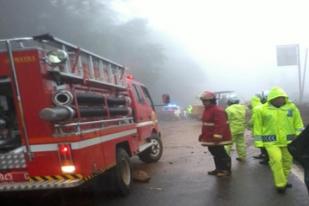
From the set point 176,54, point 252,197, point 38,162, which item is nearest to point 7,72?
point 38,162

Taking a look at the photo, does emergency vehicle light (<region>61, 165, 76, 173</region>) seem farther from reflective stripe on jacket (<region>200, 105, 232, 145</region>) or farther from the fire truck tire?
the fire truck tire

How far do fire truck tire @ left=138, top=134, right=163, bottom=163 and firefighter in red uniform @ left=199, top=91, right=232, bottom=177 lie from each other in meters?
2.33

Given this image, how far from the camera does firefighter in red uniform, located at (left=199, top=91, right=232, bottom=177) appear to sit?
343 inches

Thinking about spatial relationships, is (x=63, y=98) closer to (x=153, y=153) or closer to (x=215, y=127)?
(x=215, y=127)

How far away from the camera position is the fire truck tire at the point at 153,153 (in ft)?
36.2

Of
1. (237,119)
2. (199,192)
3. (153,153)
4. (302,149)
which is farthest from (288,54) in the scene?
(302,149)

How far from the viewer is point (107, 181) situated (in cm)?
735

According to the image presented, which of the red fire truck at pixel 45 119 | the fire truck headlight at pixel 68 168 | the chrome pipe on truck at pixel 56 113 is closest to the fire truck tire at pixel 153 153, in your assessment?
the red fire truck at pixel 45 119

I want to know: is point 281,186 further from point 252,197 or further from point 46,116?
point 46,116

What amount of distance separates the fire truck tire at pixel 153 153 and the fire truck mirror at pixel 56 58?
18.0 ft

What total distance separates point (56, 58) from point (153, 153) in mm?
5785

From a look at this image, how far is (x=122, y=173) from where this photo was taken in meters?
7.45

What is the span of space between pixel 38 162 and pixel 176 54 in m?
68.1

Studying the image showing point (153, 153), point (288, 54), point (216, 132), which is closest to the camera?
point (216, 132)
